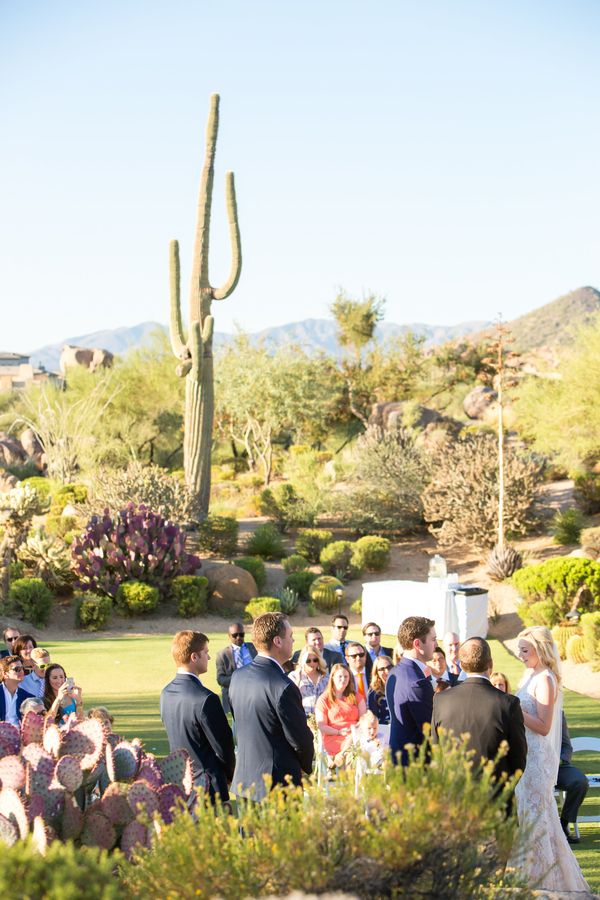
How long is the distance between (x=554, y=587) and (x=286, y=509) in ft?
32.1

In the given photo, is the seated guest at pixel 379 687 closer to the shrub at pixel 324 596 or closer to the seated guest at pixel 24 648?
the seated guest at pixel 24 648

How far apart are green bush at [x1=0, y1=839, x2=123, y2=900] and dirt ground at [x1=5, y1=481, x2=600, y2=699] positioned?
10256mm

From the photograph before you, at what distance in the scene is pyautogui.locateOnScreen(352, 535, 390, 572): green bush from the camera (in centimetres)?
2083

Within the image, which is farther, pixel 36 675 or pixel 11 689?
pixel 36 675

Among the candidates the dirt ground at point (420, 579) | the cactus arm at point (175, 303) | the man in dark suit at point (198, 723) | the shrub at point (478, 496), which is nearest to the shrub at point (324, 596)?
the dirt ground at point (420, 579)

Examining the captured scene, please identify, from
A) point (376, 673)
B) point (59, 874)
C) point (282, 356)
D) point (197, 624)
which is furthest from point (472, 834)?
point (282, 356)

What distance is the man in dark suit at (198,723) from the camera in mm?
5027

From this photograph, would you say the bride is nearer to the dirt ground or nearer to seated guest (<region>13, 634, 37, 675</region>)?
seated guest (<region>13, 634, 37, 675</region>)

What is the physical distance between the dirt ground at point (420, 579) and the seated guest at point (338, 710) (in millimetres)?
6564

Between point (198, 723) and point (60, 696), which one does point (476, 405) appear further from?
point (198, 723)

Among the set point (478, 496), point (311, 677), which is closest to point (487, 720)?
point (311, 677)

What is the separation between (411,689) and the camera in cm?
545

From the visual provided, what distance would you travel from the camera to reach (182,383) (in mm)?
38344

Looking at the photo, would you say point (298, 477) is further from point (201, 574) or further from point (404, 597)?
point (404, 597)
